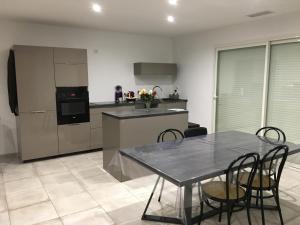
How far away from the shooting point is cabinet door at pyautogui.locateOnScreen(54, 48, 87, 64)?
4.43 m

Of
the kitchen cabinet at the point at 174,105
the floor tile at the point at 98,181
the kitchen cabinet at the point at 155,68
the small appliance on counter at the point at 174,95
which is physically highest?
the kitchen cabinet at the point at 155,68

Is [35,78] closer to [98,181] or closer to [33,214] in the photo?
[98,181]

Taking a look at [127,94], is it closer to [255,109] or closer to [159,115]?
[159,115]

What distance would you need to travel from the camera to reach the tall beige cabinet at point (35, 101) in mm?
4172

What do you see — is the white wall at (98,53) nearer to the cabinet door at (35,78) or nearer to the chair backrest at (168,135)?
the cabinet door at (35,78)

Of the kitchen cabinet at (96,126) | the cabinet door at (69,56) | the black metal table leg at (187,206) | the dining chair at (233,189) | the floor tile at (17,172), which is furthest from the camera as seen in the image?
the kitchen cabinet at (96,126)

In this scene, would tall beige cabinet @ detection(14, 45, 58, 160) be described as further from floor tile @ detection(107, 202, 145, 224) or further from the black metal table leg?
the black metal table leg

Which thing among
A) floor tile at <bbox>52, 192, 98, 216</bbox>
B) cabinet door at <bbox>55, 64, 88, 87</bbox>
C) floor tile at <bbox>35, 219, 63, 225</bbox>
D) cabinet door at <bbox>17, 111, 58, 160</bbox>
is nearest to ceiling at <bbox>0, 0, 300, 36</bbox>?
cabinet door at <bbox>55, 64, 88, 87</bbox>

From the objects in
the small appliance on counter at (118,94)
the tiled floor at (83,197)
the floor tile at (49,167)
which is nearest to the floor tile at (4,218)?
the tiled floor at (83,197)

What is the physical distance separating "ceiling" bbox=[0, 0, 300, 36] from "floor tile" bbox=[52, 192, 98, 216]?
2535mm

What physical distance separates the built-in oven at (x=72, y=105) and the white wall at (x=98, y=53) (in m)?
0.69

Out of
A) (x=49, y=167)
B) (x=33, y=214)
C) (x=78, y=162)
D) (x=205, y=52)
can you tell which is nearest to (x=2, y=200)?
(x=33, y=214)

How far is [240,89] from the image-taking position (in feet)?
16.4

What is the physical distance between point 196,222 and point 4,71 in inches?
162
